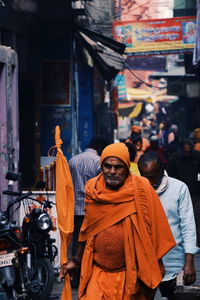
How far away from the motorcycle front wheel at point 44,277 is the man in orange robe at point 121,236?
303 centimetres

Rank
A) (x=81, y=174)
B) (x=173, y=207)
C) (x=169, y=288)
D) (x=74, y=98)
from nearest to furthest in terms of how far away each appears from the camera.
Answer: (x=173, y=207), (x=169, y=288), (x=81, y=174), (x=74, y=98)

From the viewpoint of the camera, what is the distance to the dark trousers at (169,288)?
20.3ft

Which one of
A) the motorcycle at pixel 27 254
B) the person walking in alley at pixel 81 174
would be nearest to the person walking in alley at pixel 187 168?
the person walking in alley at pixel 81 174

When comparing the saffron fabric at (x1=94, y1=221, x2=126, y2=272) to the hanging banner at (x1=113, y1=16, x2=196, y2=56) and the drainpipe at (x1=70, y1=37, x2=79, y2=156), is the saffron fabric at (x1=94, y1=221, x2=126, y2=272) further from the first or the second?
the hanging banner at (x1=113, y1=16, x2=196, y2=56)

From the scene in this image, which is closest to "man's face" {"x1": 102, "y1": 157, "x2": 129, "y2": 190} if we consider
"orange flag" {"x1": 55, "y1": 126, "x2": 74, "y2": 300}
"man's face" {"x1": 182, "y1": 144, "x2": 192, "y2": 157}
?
"orange flag" {"x1": 55, "y1": 126, "x2": 74, "y2": 300}

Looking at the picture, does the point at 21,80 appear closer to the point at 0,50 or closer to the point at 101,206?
the point at 0,50

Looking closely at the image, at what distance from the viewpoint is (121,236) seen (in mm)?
5230

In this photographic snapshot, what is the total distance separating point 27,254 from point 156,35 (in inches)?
552

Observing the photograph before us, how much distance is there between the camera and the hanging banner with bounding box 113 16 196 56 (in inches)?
824

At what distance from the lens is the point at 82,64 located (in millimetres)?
Result: 18906

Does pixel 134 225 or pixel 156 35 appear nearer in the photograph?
pixel 134 225

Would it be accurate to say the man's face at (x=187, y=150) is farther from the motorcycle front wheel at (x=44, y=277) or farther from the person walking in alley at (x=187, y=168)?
the motorcycle front wheel at (x=44, y=277)

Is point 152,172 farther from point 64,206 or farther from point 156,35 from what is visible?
point 156,35

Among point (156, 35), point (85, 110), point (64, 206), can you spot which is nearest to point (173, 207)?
point (64, 206)
